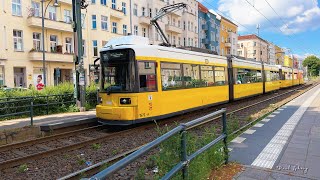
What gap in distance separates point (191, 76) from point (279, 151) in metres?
7.35

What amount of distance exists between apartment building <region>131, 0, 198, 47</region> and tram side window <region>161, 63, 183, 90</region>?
2532cm

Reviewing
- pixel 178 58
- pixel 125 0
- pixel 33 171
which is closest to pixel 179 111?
pixel 178 58

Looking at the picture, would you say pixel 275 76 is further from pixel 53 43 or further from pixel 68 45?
pixel 53 43

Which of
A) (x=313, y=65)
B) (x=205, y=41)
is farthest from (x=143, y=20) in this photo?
(x=313, y=65)

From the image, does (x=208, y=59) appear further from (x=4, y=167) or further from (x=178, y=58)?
(x=4, y=167)

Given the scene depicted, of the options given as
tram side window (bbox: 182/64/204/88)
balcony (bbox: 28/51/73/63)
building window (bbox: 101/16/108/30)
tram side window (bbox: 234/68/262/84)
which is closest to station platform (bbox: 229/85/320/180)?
tram side window (bbox: 182/64/204/88)

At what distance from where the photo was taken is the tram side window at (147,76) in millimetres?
10617

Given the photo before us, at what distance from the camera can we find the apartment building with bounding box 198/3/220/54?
64.1m

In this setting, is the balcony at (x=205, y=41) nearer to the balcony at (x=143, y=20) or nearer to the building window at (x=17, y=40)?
the balcony at (x=143, y=20)

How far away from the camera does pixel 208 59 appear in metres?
15.5

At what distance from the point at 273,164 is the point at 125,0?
39.2 meters

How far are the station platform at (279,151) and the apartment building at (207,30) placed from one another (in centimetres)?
5468

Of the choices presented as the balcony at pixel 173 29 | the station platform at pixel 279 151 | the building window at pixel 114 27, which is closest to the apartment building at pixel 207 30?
the balcony at pixel 173 29

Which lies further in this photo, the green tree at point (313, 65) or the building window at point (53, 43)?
the green tree at point (313, 65)
